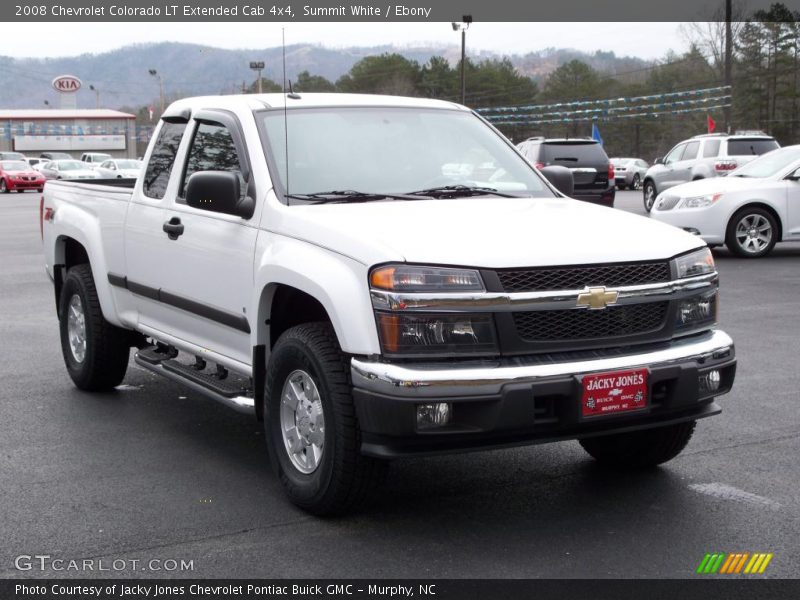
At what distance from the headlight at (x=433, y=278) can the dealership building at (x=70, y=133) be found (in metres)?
92.1

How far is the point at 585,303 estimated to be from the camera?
4410 millimetres

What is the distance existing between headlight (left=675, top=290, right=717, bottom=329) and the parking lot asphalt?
82 centimetres

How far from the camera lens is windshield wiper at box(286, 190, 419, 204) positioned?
205 inches

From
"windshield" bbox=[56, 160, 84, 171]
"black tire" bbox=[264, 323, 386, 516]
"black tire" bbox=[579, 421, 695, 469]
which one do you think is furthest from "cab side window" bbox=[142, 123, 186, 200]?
"windshield" bbox=[56, 160, 84, 171]

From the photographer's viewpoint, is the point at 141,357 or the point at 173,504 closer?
the point at 173,504

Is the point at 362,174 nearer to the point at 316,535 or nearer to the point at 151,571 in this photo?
the point at 316,535

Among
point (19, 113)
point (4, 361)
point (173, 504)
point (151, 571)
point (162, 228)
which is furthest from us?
point (19, 113)

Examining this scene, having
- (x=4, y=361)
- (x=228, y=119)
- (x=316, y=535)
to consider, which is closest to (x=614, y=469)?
(x=316, y=535)

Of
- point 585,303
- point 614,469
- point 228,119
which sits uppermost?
point 228,119

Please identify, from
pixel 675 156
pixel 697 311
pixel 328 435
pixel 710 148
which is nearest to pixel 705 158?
pixel 710 148

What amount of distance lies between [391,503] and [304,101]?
7.51 ft

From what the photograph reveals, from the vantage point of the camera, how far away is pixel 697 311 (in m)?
4.86

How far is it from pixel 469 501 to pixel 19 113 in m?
101

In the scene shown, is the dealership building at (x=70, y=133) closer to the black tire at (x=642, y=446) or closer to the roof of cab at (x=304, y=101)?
the roof of cab at (x=304, y=101)
